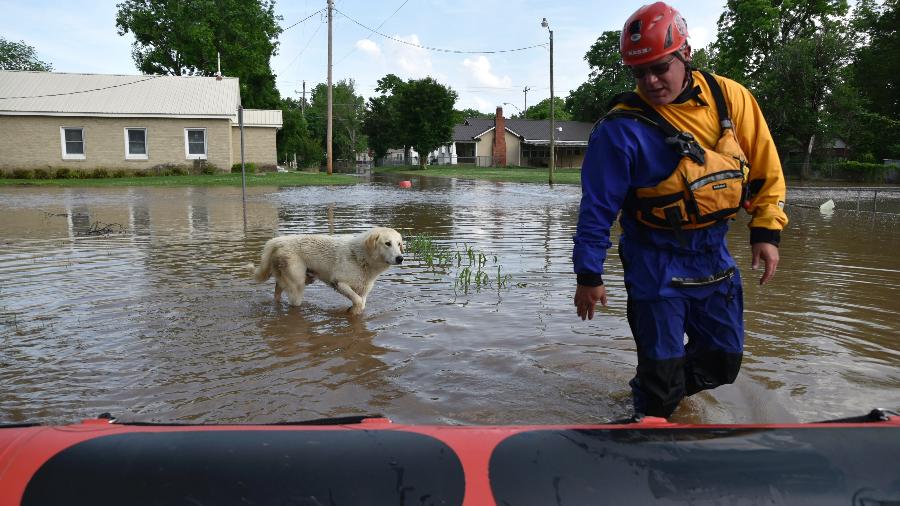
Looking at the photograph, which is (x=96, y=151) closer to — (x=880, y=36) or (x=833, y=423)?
(x=833, y=423)

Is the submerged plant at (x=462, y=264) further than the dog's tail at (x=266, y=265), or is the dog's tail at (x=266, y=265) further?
the submerged plant at (x=462, y=264)

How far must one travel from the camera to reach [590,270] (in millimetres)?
3211

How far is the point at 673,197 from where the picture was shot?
312 centimetres

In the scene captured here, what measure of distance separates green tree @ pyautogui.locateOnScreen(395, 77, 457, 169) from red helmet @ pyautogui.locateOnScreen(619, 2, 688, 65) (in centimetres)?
6597

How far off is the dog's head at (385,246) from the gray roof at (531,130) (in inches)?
2714

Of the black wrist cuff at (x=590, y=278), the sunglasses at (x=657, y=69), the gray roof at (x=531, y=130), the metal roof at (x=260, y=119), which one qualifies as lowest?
the black wrist cuff at (x=590, y=278)

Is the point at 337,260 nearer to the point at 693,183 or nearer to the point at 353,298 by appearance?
the point at 353,298

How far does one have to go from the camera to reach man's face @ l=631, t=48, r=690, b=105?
3104mm

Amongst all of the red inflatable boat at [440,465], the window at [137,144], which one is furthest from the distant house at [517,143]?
the red inflatable boat at [440,465]

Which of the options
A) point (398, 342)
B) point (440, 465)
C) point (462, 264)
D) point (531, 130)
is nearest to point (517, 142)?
point (531, 130)

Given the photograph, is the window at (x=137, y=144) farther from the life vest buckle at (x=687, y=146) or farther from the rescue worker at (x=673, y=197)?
the life vest buckle at (x=687, y=146)

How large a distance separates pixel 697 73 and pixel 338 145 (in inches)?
4077

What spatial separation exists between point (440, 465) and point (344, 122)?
362 ft

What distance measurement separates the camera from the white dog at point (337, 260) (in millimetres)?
6887
